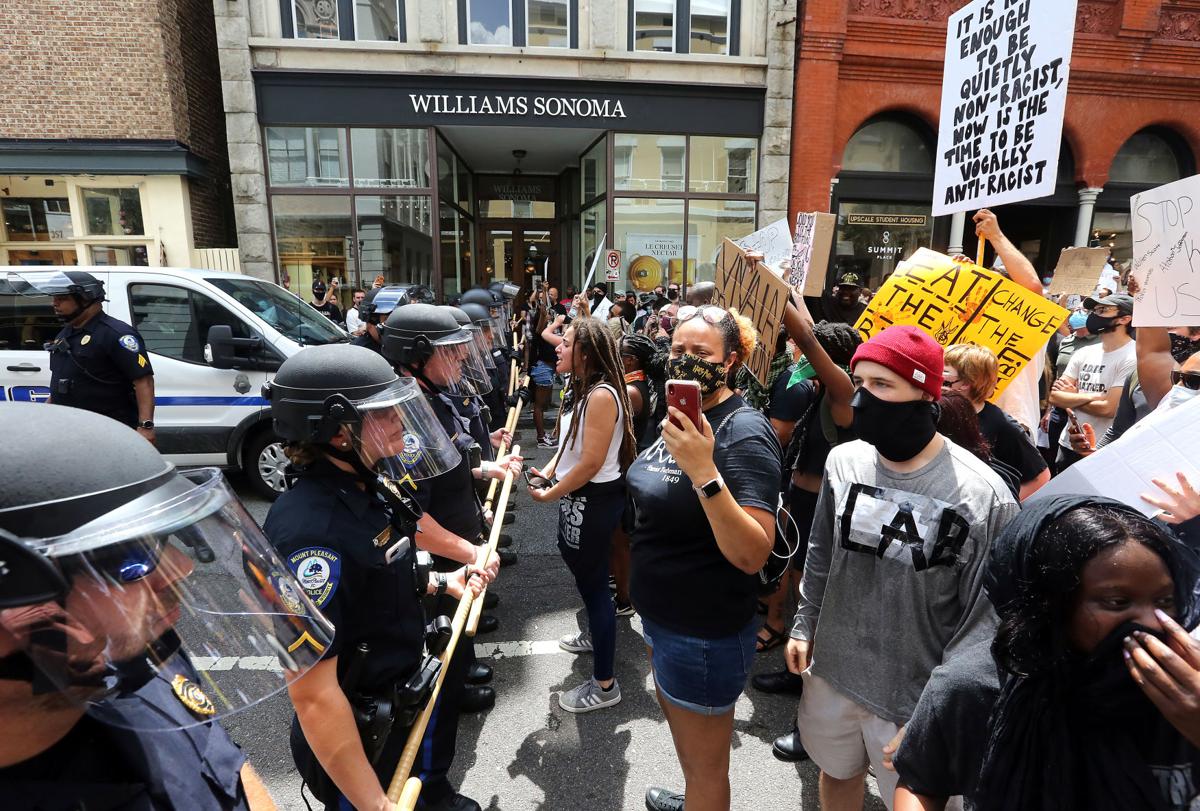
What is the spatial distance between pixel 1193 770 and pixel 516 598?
3.77 m

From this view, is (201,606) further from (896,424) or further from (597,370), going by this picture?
(597,370)

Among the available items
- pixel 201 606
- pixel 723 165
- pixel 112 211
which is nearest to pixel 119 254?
pixel 112 211

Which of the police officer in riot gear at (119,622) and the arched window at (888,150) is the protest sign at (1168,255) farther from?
the arched window at (888,150)

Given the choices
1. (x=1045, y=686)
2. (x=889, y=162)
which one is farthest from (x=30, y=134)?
(x=889, y=162)

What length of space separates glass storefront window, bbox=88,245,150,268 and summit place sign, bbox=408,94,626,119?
18.5 ft

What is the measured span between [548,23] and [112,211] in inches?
345

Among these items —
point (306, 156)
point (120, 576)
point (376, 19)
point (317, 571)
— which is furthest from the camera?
point (306, 156)

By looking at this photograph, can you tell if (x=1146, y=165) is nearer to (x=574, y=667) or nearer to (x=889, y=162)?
(x=889, y=162)

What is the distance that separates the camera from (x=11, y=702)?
0.84 meters

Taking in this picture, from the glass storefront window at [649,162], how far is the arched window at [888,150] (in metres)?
3.55

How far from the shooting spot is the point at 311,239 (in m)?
12.1

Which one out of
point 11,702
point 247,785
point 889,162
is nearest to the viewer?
point 11,702

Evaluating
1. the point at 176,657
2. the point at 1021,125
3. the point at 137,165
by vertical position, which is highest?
the point at 137,165

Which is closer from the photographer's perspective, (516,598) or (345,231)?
(516,598)
